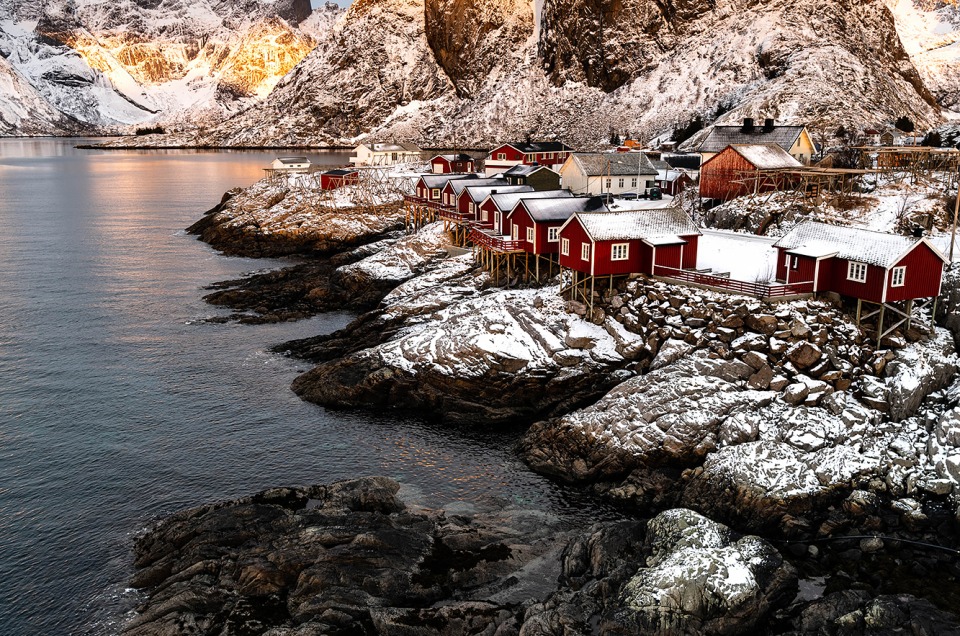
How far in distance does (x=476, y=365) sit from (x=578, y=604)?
18.2m

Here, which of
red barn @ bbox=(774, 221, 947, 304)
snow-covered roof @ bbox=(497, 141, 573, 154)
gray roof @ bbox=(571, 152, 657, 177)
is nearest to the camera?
red barn @ bbox=(774, 221, 947, 304)

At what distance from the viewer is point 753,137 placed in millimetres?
71438

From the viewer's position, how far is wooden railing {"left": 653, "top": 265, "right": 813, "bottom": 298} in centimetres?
3706

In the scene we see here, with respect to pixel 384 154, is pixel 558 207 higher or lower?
lower

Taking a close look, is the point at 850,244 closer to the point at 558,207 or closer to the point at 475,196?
the point at 558,207

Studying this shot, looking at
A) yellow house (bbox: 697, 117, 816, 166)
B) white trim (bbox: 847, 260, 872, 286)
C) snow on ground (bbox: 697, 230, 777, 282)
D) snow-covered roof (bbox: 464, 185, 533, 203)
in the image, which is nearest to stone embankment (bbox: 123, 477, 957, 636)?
white trim (bbox: 847, 260, 872, 286)

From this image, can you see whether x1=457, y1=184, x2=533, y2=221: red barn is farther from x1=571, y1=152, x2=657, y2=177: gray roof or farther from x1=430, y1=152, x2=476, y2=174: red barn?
x1=430, y1=152, x2=476, y2=174: red barn

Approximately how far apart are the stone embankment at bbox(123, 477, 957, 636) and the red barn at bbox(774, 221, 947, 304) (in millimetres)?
16842

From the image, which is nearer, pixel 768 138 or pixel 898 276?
pixel 898 276

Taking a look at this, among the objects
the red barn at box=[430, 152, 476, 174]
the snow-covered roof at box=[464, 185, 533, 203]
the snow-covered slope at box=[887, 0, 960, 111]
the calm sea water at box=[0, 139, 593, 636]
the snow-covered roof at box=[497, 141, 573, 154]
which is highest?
the snow-covered slope at box=[887, 0, 960, 111]

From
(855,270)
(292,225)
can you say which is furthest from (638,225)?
(292,225)

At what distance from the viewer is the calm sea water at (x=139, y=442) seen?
26719 mm

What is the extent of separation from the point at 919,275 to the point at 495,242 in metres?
27.5

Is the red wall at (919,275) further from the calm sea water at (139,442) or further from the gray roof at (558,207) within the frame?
the gray roof at (558,207)
